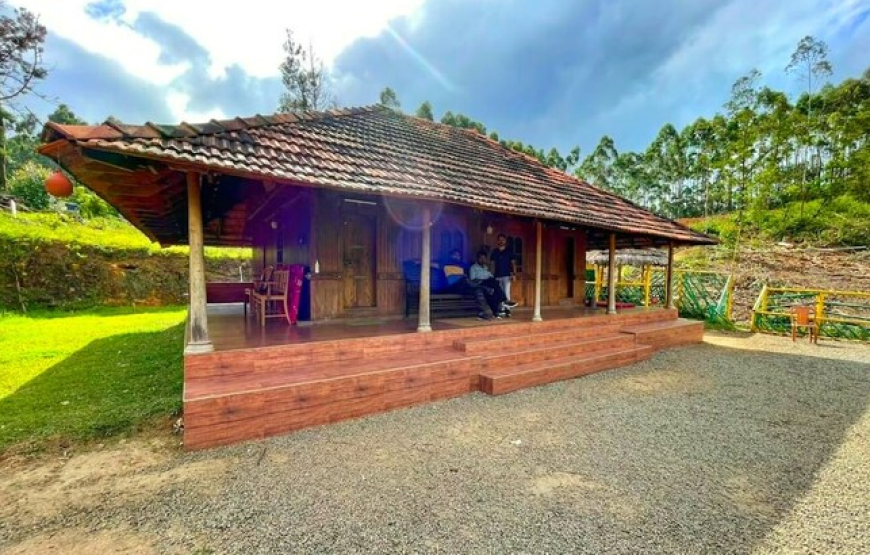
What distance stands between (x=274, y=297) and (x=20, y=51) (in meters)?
22.2

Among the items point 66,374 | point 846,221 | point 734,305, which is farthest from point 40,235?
point 846,221

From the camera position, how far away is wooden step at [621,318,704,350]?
28.4ft

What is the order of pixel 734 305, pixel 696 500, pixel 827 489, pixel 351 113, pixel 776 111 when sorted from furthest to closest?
pixel 776 111, pixel 734 305, pixel 351 113, pixel 827 489, pixel 696 500

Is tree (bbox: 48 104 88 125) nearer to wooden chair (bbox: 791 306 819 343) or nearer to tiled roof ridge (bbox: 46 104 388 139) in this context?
tiled roof ridge (bbox: 46 104 388 139)

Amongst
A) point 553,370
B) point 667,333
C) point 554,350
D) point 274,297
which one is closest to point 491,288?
point 554,350

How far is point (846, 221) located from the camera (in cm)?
2158

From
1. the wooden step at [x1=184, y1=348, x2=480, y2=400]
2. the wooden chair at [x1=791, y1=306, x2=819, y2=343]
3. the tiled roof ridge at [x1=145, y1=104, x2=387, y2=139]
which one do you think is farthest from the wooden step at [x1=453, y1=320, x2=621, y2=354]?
the wooden chair at [x1=791, y1=306, x2=819, y2=343]

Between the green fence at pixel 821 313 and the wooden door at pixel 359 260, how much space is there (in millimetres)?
11052

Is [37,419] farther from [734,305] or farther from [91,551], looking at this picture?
[734,305]

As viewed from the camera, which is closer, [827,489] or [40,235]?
[827,489]

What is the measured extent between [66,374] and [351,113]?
22.9 ft

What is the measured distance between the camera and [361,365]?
200 inches

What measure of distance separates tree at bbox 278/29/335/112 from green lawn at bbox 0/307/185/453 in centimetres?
1605

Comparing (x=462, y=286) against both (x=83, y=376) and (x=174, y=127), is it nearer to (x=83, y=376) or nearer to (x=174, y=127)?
(x=174, y=127)
